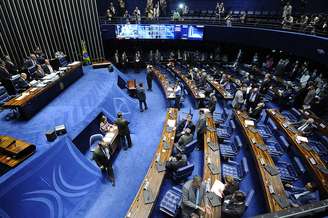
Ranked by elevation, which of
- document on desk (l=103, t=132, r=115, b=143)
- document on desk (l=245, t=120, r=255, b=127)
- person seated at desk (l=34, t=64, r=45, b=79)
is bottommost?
document on desk (l=103, t=132, r=115, b=143)

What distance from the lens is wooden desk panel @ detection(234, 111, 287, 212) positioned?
502 cm

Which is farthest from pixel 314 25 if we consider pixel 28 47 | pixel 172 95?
pixel 28 47

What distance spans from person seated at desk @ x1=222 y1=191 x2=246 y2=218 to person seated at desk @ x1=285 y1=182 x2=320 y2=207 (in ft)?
4.98

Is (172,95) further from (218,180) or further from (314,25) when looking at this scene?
(314,25)

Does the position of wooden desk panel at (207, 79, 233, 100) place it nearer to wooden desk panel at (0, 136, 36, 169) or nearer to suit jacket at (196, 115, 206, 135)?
suit jacket at (196, 115, 206, 135)

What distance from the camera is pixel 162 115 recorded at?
35.9ft

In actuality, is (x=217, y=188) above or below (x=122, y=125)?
below

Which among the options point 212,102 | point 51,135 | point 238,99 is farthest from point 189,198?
point 238,99

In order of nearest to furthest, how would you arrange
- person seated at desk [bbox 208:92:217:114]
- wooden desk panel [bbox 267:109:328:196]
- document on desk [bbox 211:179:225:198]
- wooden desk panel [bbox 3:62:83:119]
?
document on desk [bbox 211:179:225:198]
wooden desk panel [bbox 267:109:328:196]
wooden desk panel [bbox 3:62:83:119]
person seated at desk [bbox 208:92:217:114]

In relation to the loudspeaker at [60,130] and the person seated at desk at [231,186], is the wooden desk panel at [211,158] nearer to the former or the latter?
the person seated at desk at [231,186]

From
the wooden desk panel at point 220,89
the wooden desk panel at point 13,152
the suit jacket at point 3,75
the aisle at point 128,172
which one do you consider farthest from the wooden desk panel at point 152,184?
the suit jacket at point 3,75

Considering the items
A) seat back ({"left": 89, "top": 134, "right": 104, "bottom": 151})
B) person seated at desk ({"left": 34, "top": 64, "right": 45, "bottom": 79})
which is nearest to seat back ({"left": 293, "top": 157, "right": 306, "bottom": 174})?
seat back ({"left": 89, "top": 134, "right": 104, "bottom": 151})

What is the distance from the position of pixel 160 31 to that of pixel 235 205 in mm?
14314

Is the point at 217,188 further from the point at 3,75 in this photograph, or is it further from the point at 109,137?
the point at 3,75
